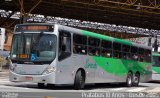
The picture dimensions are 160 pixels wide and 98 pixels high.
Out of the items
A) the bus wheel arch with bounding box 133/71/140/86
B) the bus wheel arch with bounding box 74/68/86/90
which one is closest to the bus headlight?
the bus wheel arch with bounding box 74/68/86/90

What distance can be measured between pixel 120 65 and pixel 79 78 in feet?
19.3

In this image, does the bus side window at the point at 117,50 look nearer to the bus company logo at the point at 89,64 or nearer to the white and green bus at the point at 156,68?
the bus company logo at the point at 89,64

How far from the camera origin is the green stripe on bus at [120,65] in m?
22.0

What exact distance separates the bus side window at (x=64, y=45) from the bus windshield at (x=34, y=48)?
37cm

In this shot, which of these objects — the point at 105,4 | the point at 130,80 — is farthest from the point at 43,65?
the point at 105,4

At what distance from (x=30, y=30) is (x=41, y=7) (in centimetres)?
2607

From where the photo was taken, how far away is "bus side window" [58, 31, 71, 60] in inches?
709

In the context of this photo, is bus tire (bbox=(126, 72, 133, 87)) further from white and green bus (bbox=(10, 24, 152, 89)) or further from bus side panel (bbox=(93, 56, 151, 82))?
white and green bus (bbox=(10, 24, 152, 89))

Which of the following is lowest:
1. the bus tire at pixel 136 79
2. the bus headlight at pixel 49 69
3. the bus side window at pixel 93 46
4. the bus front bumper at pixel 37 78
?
the bus tire at pixel 136 79

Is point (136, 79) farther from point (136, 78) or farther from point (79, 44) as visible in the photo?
point (79, 44)

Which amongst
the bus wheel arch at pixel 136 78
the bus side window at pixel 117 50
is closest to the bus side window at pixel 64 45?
the bus side window at pixel 117 50

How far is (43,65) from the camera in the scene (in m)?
17.5

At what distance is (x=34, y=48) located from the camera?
58.1 feet

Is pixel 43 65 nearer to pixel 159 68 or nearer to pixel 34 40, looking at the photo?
pixel 34 40
